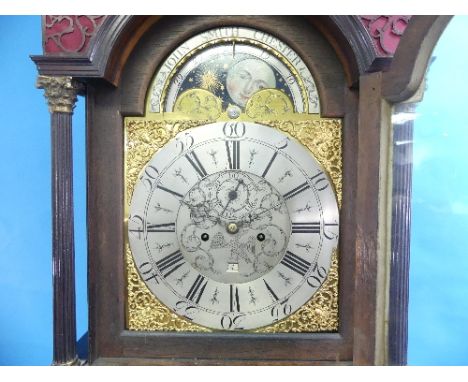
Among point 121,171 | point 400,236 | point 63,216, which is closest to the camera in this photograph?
point 400,236

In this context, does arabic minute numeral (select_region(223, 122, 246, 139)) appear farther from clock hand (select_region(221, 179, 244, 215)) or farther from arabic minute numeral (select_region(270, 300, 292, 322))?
arabic minute numeral (select_region(270, 300, 292, 322))

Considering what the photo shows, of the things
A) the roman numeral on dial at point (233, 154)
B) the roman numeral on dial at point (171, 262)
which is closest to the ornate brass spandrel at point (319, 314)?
the roman numeral on dial at point (171, 262)

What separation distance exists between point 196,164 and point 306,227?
1.44ft

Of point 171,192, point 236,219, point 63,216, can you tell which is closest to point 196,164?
point 171,192

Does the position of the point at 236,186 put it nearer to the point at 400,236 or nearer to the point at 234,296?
the point at 234,296

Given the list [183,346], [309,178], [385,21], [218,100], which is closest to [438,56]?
[385,21]

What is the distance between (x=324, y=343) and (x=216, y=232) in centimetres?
Result: 53

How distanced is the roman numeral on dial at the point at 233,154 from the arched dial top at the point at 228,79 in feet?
0.32

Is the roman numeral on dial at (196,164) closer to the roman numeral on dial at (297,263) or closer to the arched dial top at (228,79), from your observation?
the arched dial top at (228,79)

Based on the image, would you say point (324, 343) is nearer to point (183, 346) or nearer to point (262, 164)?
point (183, 346)

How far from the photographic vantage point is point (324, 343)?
5.29 feet

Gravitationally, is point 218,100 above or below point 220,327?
above

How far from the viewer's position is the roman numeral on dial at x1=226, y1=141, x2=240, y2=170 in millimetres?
1614

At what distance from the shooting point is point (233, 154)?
162 centimetres
